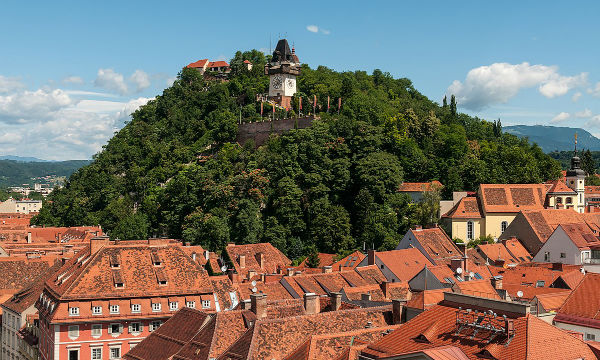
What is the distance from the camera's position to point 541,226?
264 feet

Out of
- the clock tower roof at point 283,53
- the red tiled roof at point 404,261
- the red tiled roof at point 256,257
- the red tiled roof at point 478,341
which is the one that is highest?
the clock tower roof at point 283,53

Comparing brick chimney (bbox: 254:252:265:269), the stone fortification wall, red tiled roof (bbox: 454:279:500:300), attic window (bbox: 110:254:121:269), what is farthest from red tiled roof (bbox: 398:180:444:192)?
attic window (bbox: 110:254:121:269)

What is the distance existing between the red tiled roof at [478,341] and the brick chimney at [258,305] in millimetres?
8476

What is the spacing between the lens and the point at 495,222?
8538 centimetres

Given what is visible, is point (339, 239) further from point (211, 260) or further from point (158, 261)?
point (158, 261)

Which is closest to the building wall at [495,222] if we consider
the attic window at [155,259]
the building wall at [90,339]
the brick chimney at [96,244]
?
the attic window at [155,259]

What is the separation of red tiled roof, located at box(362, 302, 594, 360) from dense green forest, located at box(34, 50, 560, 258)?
50566 millimetres

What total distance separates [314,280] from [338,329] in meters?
19.7

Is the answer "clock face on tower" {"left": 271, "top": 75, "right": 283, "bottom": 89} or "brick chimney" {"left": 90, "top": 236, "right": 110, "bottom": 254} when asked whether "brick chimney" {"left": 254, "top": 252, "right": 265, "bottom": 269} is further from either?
"clock face on tower" {"left": 271, "top": 75, "right": 283, "bottom": 89}

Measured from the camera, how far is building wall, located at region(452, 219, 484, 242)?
3344 inches

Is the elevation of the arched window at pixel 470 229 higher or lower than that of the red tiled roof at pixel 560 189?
lower

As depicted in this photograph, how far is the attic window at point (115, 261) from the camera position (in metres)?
51.0

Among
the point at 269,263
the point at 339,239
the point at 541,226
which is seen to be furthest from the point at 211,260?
the point at 541,226

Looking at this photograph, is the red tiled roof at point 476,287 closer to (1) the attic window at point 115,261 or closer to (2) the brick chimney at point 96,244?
(1) the attic window at point 115,261
